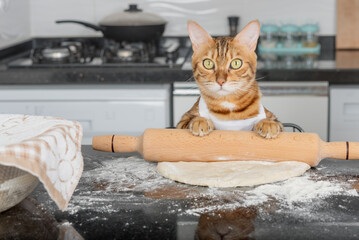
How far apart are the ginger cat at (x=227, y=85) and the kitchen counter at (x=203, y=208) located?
0.65ft

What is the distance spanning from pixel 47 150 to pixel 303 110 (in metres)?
→ 1.78

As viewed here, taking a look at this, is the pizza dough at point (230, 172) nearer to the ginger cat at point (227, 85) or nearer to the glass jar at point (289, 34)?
the ginger cat at point (227, 85)

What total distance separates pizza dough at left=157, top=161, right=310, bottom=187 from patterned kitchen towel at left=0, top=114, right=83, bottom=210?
0.28m

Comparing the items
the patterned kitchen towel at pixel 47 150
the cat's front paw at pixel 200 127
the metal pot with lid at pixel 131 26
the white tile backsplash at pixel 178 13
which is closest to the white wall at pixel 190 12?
the white tile backsplash at pixel 178 13

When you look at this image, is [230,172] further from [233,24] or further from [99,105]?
[233,24]

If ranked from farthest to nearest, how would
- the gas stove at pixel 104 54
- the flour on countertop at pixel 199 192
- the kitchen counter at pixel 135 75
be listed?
the gas stove at pixel 104 54 < the kitchen counter at pixel 135 75 < the flour on countertop at pixel 199 192

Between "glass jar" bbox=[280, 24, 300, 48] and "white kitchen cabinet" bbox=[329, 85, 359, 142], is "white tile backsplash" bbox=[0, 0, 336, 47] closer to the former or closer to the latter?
"glass jar" bbox=[280, 24, 300, 48]

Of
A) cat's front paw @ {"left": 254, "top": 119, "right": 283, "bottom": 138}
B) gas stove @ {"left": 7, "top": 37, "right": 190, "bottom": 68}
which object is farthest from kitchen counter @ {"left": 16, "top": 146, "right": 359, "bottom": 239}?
gas stove @ {"left": 7, "top": 37, "right": 190, "bottom": 68}

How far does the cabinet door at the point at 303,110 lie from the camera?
2578 millimetres

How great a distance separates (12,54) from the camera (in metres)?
3.11

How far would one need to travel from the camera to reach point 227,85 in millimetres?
1435

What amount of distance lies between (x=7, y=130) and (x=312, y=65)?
6.02 ft

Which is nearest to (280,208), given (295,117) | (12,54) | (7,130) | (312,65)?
(7,130)

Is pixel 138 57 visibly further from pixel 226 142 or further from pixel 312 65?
pixel 226 142
